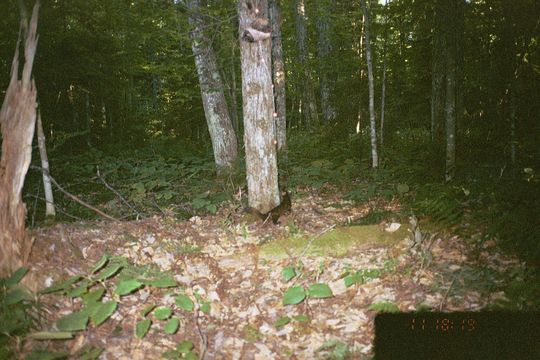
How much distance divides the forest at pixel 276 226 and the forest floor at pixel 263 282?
23 mm

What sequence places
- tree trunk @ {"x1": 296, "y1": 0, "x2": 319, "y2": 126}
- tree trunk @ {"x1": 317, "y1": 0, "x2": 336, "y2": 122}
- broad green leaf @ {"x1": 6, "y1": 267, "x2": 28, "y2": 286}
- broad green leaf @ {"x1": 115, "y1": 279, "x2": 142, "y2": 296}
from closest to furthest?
broad green leaf @ {"x1": 6, "y1": 267, "x2": 28, "y2": 286} → broad green leaf @ {"x1": 115, "y1": 279, "x2": 142, "y2": 296} → tree trunk @ {"x1": 317, "y1": 0, "x2": 336, "y2": 122} → tree trunk @ {"x1": 296, "y1": 0, "x2": 319, "y2": 126}

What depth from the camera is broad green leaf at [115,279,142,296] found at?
393 cm

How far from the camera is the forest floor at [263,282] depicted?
360 centimetres

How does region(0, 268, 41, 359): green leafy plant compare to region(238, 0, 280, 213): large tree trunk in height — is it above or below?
below

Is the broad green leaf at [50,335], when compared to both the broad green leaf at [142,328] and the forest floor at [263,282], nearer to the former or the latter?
the forest floor at [263,282]

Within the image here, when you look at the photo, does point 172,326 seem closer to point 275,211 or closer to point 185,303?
point 185,303

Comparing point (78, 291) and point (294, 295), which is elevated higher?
point (78, 291)

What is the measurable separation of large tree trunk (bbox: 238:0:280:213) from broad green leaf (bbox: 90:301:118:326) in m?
3.07

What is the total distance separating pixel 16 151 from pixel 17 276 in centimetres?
150

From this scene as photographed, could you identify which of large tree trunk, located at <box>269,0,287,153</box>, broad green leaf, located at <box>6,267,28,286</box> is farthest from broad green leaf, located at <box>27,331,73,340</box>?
large tree trunk, located at <box>269,0,287,153</box>

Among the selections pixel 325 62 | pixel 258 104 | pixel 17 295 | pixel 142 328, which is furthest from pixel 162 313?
pixel 325 62

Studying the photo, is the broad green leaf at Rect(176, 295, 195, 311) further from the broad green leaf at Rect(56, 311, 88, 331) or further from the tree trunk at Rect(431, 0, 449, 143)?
the tree trunk at Rect(431, 0, 449, 143)

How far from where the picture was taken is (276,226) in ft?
20.2
